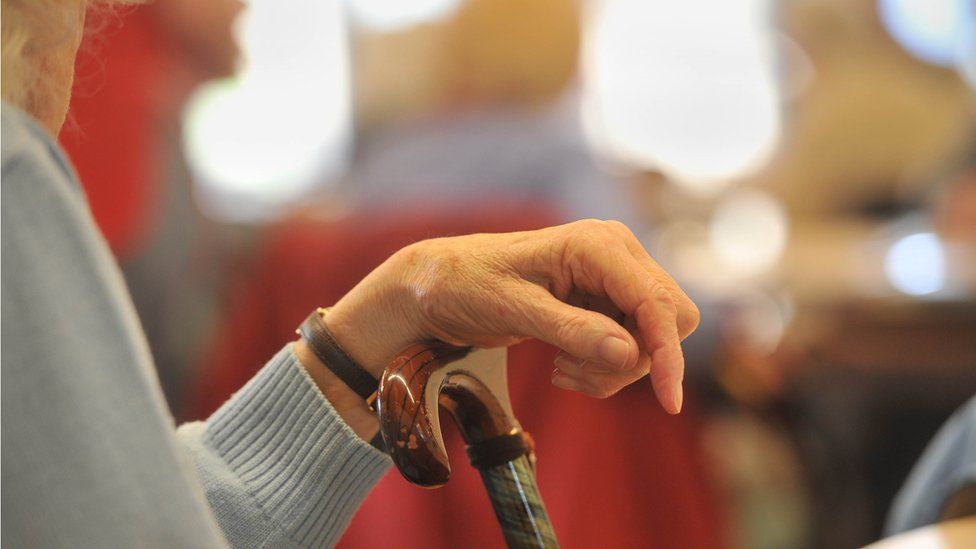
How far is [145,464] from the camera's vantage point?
0.35 m

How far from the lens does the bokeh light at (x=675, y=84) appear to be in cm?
348

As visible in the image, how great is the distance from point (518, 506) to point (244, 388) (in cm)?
Result: 22

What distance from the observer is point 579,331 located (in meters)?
0.49

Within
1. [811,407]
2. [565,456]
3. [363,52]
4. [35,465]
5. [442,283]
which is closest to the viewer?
[35,465]

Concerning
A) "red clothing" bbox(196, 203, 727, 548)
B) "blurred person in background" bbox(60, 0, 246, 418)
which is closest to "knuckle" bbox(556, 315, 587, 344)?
"red clothing" bbox(196, 203, 727, 548)

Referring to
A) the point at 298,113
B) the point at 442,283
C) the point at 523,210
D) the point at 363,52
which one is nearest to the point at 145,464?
the point at 442,283

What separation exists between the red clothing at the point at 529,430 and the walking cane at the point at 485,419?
483 mm

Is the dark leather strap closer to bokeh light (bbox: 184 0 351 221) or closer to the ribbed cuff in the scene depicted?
the ribbed cuff

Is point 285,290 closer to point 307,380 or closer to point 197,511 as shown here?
point 307,380

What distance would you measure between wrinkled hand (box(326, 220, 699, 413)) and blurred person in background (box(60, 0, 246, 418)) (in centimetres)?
100

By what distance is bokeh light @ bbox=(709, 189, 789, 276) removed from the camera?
3.63 meters

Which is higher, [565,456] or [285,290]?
[285,290]

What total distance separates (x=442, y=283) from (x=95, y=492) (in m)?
0.24

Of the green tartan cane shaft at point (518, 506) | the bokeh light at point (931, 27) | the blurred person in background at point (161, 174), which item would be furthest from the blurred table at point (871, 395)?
the bokeh light at point (931, 27)
